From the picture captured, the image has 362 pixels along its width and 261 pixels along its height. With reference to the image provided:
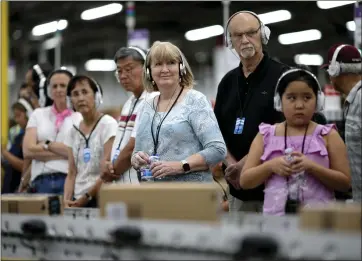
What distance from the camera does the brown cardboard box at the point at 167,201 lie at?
205cm

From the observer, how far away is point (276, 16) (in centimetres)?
1703

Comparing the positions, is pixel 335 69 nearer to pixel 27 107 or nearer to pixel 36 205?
pixel 36 205

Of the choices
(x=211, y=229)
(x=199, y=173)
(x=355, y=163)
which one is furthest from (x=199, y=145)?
(x=211, y=229)

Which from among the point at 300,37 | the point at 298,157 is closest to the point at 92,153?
the point at 298,157

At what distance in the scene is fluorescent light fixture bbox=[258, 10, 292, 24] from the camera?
54.4ft

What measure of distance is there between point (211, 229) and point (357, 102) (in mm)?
984

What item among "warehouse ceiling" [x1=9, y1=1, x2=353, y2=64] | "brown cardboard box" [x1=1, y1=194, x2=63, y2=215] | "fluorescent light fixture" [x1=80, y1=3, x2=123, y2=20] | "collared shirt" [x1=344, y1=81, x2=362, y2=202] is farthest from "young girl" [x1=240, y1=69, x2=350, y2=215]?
"fluorescent light fixture" [x1=80, y1=3, x2=123, y2=20]

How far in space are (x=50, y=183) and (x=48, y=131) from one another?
39cm

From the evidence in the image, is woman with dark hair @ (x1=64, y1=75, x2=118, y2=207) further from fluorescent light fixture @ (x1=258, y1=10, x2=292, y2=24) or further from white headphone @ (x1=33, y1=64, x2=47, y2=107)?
fluorescent light fixture @ (x1=258, y1=10, x2=292, y2=24)

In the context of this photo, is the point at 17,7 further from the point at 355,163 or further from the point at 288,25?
the point at 355,163

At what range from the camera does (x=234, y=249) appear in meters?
1.86

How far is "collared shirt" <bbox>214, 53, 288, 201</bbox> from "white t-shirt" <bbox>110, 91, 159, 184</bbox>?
0.52 metres

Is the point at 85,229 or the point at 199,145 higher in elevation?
the point at 199,145

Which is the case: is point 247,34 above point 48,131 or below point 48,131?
above
